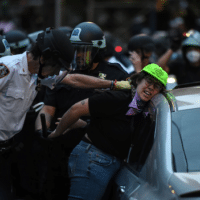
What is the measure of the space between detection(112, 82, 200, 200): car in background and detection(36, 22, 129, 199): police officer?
1.01m

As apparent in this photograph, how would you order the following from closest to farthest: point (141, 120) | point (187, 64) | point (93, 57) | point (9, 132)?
1. point (141, 120)
2. point (9, 132)
3. point (93, 57)
4. point (187, 64)

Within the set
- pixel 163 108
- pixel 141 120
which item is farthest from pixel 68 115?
pixel 163 108

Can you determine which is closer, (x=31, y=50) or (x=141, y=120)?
(x=141, y=120)

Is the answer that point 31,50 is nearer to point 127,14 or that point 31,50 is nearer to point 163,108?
point 163,108

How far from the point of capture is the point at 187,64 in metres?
7.01

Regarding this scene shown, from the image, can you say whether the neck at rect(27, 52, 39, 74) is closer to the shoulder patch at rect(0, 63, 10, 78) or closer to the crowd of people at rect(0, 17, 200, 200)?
the crowd of people at rect(0, 17, 200, 200)

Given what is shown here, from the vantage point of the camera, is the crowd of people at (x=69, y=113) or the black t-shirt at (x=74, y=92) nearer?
the crowd of people at (x=69, y=113)

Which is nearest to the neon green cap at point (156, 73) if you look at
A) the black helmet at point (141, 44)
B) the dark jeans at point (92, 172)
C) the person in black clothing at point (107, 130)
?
the person in black clothing at point (107, 130)

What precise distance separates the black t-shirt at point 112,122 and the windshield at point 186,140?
50cm

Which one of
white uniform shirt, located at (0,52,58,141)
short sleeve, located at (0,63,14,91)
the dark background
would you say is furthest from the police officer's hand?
the dark background

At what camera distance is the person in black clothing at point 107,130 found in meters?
3.10

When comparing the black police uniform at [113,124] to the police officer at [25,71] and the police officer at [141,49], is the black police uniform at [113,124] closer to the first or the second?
the police officer at [25,71]

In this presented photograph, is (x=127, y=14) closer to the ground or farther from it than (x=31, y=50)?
closer to the ground

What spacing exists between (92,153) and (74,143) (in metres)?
0.90
